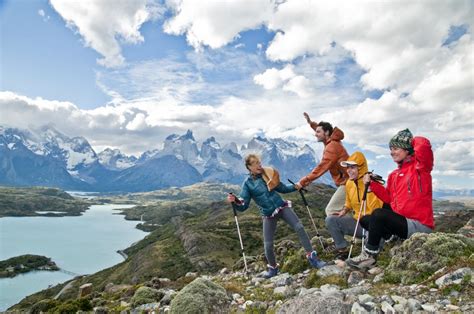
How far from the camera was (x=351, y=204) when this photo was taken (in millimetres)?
13812

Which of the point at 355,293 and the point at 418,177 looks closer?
the point at 355,293

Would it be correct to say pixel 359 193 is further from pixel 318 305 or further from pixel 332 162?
pixel 318 305

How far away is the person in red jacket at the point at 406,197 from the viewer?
1139cm

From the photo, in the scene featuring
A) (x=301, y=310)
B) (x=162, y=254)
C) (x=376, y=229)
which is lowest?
(x=162, y=254)

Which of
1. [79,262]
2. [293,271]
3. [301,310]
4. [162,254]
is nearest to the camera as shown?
[301,310]

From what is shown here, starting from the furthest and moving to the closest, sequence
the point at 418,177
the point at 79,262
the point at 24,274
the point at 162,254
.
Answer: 1. the point at 79,262
2. the point at 24,274
3. the point at 162,254
4. the point at 418,177

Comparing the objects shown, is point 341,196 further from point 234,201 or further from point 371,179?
point 234,201

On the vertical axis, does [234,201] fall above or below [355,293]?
above

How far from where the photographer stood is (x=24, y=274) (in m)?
168

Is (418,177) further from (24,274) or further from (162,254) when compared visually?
(24,274)

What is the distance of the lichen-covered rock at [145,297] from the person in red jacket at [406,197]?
9.12 meters

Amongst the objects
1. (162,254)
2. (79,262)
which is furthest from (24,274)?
(162,254)

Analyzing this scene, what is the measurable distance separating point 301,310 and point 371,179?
6.46 m

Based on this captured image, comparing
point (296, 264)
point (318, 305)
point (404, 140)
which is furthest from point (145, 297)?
point (404, 140)
